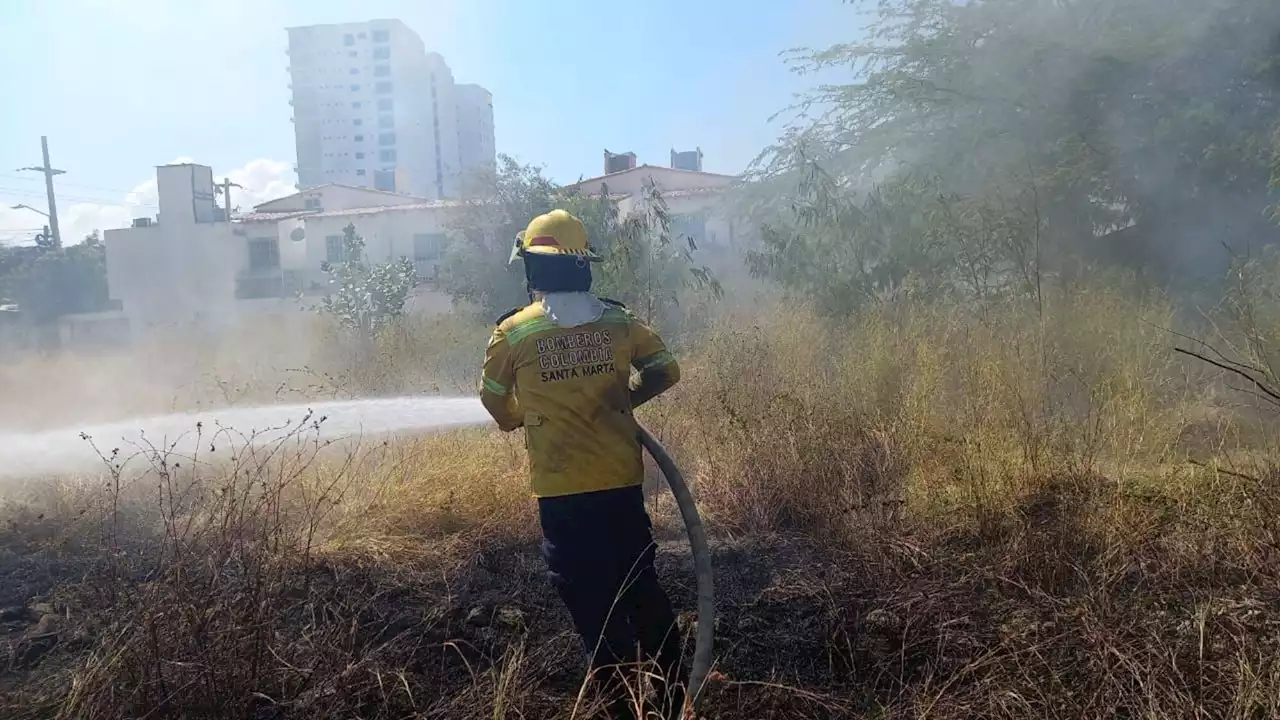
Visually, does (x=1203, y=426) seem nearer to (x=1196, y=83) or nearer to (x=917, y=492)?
(x=917, y=492)

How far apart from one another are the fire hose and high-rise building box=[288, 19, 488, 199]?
6544cm

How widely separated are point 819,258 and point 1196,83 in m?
4.36

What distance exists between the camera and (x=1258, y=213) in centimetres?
841

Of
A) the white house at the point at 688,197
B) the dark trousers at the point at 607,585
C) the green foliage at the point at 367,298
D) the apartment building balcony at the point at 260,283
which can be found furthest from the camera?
the apartment building balcony at the point at 260,283

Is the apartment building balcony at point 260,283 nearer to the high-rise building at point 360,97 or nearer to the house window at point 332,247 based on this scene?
the house window at point 332,247

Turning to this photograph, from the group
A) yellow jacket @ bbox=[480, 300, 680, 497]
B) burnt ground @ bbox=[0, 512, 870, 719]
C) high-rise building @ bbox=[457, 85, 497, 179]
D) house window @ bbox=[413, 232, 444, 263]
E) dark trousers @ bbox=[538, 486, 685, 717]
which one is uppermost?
high-rise building @ bbox=[457, 85, 497, 179]

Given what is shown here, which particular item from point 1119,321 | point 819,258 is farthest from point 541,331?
point 819,258

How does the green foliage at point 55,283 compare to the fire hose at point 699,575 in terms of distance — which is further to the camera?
the green foliage at point 55,283

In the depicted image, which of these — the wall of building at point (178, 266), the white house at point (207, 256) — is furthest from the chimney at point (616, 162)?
the wall of building at point (178, 266)

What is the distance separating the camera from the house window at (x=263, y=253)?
28.8 m

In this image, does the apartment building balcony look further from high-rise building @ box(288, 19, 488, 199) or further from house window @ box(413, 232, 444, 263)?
high-rise building @ box(288, 19, 488, 199)

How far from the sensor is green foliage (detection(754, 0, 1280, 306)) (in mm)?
8109

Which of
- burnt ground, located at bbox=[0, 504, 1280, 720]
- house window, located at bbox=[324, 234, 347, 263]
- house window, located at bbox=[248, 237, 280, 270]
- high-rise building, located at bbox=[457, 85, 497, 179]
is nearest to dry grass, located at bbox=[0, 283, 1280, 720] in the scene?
burnt ground, located at bbox=[0, 504, 1280, 720]

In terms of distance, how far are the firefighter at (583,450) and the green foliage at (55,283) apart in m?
36.1
